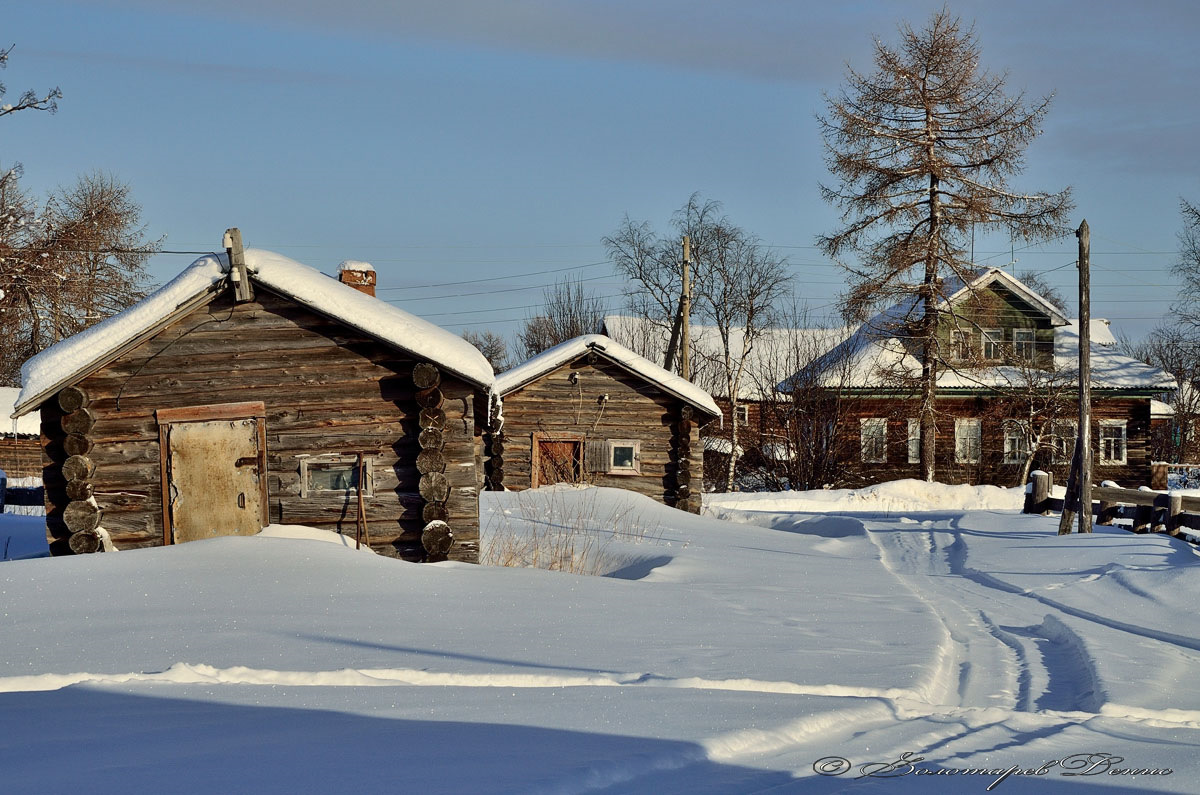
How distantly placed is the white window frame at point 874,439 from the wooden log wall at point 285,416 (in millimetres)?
24898

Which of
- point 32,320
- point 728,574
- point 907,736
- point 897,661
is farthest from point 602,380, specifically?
point 32,320

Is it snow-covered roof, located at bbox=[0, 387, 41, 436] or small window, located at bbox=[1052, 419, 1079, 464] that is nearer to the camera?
small window, located at bbox=[1052, 419, 1079, 464]

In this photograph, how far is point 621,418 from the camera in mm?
24297

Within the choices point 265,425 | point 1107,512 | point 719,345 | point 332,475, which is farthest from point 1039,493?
point 719,345

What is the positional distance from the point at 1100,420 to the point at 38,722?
36.2 metres

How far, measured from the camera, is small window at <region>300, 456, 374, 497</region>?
12.8 metres

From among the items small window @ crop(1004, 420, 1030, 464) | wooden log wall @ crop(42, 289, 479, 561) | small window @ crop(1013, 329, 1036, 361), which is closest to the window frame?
wooden log wall @ crop(42, 289, 479, 561)

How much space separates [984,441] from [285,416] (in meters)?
27.9

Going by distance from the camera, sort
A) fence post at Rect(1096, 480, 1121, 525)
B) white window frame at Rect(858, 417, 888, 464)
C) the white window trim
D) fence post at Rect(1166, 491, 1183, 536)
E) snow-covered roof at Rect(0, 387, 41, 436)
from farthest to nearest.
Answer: snow-covered roof at Rect(0, 387, 41, 436) → the white window trim → white window frame at Rect(858, 417, 888, 464) → fence post at Rect(1096, 480, 1121, 525) → fence post at Rect(1166, 491, 1183, 536)

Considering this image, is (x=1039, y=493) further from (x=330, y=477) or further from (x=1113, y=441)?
(x=1113, y=441)

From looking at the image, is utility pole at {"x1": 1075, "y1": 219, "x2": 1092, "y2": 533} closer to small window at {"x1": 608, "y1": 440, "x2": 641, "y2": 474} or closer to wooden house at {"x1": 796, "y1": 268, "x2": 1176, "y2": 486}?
small window at {"x1": 608, "y1": 440, "x2": 641, "y2": 474}

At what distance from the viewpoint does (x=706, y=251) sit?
1770 inches

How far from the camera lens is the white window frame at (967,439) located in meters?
35.4

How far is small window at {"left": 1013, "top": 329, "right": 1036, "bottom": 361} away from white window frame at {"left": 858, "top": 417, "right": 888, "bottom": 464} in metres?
5.39
